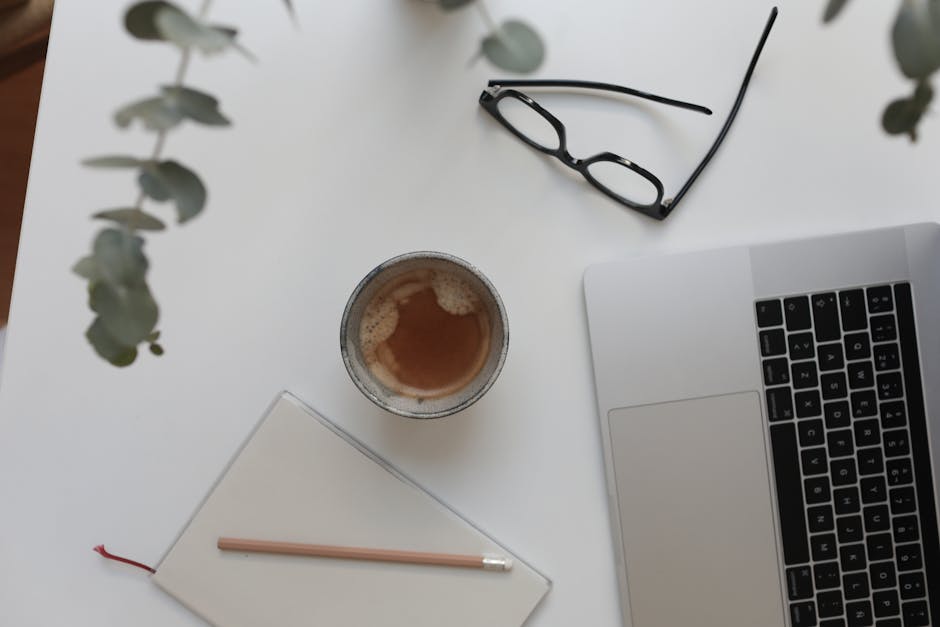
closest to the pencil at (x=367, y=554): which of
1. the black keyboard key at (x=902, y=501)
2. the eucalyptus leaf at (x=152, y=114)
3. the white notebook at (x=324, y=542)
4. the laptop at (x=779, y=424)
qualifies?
the white notebook at (x=324, y=542)

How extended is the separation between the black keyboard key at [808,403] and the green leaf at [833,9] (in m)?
0.41

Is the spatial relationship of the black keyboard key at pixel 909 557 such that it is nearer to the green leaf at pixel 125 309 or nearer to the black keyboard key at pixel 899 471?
the black keyboard key at pixel 899 471

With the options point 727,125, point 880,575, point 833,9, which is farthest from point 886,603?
point 833,9

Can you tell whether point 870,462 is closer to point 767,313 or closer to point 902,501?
point 902,501

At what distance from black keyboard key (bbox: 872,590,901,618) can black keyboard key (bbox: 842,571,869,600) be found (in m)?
0.01

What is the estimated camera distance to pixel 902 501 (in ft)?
2.52

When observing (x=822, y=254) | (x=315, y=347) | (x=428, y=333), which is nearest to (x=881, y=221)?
(x=822, y=254)

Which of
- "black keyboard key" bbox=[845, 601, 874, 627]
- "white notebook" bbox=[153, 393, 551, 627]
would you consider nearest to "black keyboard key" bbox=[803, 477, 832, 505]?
"black keyboard key" bbox=[845, 601, 874, 627]

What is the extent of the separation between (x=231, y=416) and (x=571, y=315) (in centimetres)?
34

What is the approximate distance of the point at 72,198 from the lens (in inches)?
31.1

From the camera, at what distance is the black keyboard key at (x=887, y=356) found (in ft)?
2.51

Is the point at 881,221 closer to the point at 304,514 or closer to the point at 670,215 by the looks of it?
the point at 670,215

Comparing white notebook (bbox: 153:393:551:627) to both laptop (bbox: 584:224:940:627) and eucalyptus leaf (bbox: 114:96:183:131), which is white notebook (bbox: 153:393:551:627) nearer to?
laptop (bbox: 584:224:940:627)

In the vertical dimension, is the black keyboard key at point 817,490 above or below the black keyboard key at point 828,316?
below
